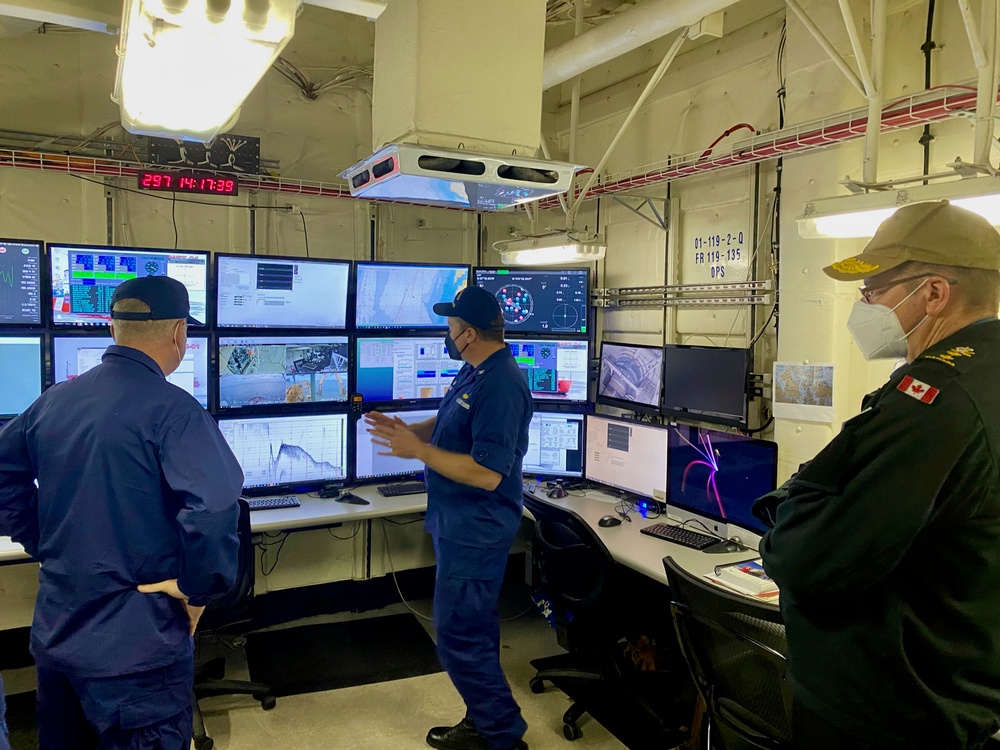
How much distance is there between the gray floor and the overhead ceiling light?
6.17 feet

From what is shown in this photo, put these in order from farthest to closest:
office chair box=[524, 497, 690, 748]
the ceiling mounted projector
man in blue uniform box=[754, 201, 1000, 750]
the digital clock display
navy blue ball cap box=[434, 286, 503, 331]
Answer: the digital clock display, office chair box=[524, 497, 690, 748], navy blue ball cap box=[434, 286, 503, 331], the ceiling mounted projector, man in blue uniform box=[754, 201, 1000, 750]

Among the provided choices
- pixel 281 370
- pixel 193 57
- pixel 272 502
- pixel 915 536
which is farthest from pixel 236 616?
pixel 915 536

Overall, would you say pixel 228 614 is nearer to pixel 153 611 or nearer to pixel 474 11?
pixel 153 611

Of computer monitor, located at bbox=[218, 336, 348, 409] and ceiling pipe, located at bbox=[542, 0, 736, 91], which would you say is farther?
computer monitor, located at bbox=[218, 336, 348, 409]

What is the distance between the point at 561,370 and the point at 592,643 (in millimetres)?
1465

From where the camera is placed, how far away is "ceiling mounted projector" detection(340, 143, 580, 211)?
5.68ft

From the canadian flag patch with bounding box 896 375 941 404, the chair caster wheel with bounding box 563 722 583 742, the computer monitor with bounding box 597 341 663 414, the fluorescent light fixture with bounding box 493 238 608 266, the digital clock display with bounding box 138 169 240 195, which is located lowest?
the chair caster wheel with bounding box 563 722 583 742

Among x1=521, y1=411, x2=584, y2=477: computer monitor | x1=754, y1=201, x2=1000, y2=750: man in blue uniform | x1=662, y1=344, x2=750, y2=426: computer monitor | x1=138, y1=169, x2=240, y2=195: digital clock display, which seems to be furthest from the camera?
x1=521, y1=411, x2=584, y2=477: computer monitor

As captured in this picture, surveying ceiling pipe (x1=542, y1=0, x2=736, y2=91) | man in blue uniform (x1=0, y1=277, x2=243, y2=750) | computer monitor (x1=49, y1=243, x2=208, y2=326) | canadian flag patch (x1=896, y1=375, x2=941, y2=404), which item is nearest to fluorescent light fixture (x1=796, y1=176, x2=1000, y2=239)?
canadian flag patch (x1=896, y1=375, x2=941, y2=404)

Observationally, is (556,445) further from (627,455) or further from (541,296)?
(541,296)

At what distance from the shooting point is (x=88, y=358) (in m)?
2.97

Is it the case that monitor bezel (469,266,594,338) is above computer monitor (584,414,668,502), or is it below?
above

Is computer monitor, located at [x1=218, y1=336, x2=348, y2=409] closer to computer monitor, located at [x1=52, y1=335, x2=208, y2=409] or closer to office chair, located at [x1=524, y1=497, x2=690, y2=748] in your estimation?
computer monitor, located at [x1=52, y1=335, x2=208, y2=409]

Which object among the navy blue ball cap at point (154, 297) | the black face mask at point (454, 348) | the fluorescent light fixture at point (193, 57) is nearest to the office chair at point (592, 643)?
the black face mask at point (454, 348)
